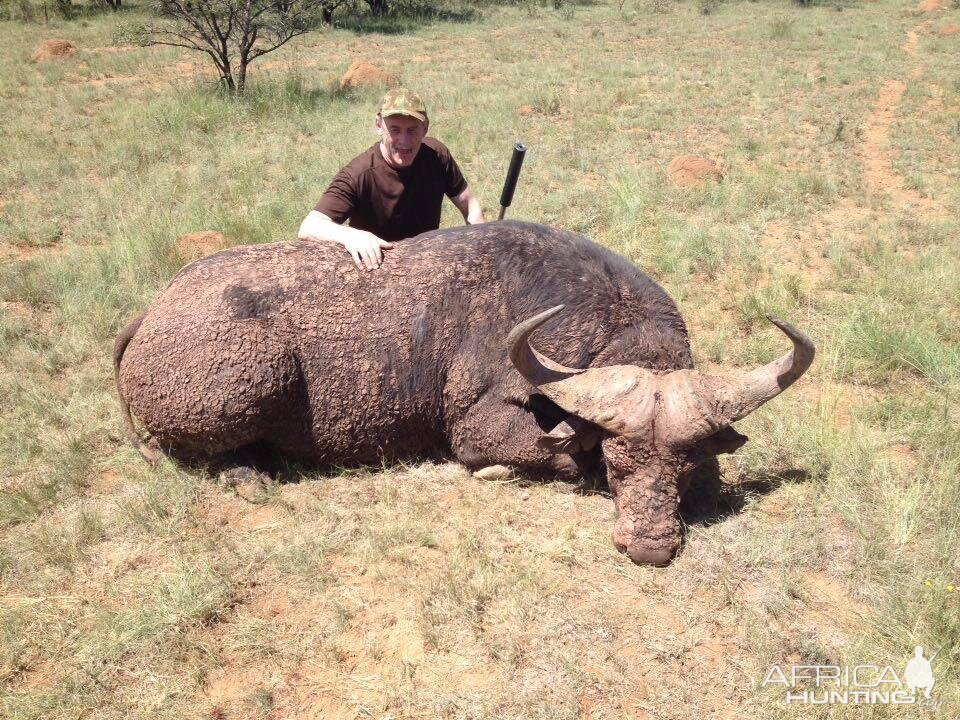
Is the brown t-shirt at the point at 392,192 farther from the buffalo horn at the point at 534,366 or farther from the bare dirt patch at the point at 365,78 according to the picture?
the bare dirt patch at the point at 365,78

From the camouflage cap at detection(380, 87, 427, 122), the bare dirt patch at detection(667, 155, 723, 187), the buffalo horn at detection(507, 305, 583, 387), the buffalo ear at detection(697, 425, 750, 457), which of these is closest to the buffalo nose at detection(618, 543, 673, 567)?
the buffalo ear at detection(697, 425, 750, 457)

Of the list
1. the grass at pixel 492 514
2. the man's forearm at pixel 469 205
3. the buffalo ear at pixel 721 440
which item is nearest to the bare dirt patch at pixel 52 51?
the grass at pixel 492 514

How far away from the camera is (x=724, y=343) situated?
578 cm

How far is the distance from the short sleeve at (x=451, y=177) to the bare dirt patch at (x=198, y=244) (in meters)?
2.89

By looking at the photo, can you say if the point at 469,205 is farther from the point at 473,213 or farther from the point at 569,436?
the point at 569,436

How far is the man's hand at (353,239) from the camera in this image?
165 inches

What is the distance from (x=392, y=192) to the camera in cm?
514

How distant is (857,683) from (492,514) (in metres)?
1.97

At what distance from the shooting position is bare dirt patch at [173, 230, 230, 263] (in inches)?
269

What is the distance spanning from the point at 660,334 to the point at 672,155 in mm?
7658

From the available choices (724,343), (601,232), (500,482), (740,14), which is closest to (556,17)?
(740,14)

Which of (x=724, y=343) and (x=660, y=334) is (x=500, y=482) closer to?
(x=660, y=334)

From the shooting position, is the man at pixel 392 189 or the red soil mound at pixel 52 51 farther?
the red soil mound at pixel 52 51

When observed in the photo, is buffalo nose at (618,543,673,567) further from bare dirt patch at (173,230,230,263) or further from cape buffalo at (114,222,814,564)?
bare dirt patch at (173,230,230,263)
